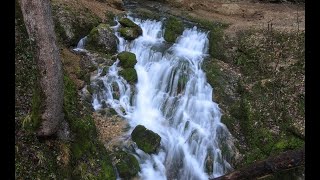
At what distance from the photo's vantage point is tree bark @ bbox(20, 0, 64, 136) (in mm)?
7066

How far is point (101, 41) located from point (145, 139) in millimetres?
5623

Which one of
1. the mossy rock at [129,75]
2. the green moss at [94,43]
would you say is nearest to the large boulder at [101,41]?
the green moss at [94,43]

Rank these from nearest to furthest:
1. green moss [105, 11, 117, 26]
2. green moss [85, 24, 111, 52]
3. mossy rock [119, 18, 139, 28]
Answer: green moss [85, 24, 111, 52]
mossy rock [119, 18, 139, 28]
green moss [105, 11, 117, 26]

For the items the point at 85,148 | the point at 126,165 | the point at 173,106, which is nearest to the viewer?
the point at 85,148

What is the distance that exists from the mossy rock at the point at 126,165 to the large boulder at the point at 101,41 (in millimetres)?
5624

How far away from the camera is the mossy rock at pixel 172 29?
1489 centimetres

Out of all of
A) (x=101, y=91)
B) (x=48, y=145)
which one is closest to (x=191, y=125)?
(x=101, y=91)

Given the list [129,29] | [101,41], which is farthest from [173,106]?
[129,29]

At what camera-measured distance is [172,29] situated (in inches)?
604

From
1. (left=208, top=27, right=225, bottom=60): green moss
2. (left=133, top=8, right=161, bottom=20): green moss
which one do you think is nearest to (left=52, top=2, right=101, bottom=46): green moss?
(left=133, top=8, right=161, bottom=20): green moss

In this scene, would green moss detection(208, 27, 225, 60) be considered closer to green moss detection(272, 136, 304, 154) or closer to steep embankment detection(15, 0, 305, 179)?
steep embankment detection(15, 0, 305, 179)

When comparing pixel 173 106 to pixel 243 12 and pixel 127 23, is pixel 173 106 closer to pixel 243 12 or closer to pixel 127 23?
pixel 127 23

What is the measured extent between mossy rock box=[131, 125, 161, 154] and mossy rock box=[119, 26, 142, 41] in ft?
18.4

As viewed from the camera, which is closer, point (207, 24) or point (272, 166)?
point (272, 166)
